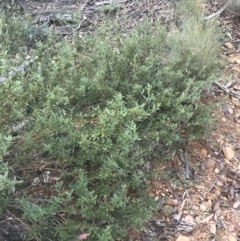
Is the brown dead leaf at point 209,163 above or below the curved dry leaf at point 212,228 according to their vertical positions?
above

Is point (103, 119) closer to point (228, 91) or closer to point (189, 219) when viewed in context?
point (189, 219)

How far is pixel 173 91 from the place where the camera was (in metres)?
2.79

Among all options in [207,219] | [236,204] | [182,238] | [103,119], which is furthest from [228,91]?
[103,119]

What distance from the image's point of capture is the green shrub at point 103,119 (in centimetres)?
210

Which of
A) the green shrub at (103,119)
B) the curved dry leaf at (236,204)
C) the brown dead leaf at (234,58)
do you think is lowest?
the curved dry leaf at (236,204)

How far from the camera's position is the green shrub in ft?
6.88

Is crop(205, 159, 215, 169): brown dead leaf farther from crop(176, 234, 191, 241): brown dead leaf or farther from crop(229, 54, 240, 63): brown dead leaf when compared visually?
crop(229, 54, 240, 63): brown dead leaf

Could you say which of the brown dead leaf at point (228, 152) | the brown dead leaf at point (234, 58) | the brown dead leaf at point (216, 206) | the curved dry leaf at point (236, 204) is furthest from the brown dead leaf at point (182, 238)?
the brown dead leaf at point (234, 58)

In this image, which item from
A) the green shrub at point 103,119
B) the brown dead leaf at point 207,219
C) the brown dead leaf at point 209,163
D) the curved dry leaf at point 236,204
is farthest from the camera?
the brown dead leaf at point 209,163

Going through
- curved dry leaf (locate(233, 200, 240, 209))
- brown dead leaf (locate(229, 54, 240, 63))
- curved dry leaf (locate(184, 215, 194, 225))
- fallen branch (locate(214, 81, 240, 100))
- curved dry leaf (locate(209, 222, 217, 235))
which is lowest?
curved dry leaf (locate(209, 222, 217, 235))

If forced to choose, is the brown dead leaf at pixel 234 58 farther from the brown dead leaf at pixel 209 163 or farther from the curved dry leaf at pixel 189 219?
the curved dry leaf at pixel 189 219

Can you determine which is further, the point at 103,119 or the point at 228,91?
the point at 228,91

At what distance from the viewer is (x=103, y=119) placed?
2.05 metres

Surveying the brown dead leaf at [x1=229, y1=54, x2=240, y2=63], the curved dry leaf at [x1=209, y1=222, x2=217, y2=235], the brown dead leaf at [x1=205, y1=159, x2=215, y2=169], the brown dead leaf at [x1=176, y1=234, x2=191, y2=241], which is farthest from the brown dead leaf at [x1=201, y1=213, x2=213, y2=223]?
the brown dead leaf at [x1=229, y1=54, x2=240, y2=63]
